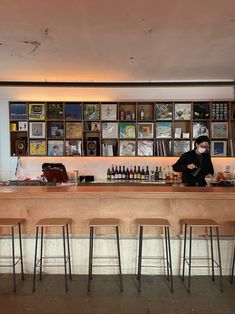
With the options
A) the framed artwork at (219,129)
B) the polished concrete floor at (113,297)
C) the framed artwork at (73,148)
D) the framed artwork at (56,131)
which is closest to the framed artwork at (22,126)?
the framed artwork at (56,131)

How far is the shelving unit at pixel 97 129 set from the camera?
5180mm

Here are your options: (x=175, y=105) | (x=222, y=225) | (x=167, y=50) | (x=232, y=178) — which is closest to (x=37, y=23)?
(x=167, y=50)

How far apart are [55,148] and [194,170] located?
2.68 m

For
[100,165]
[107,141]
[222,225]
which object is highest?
[107,141]

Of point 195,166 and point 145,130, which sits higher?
point 145,130

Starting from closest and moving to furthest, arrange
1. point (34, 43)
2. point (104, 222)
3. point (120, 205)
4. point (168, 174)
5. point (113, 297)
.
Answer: point (113, 297) → point (104, 222) → point (120, 205) → point (34, 43) → point (168, 174)

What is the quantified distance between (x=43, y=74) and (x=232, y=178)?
3.91 metres

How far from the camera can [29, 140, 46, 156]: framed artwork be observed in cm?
523

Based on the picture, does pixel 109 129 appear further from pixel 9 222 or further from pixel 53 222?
pixel 9 222

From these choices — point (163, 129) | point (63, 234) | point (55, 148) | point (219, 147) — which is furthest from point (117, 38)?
point (219, 147)

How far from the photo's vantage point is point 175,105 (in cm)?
516

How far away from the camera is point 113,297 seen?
103 inches

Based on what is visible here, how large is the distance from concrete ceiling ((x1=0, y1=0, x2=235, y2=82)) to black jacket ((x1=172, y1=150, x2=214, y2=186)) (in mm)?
1371

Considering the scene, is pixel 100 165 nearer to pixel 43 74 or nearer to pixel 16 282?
pixel 43 74
